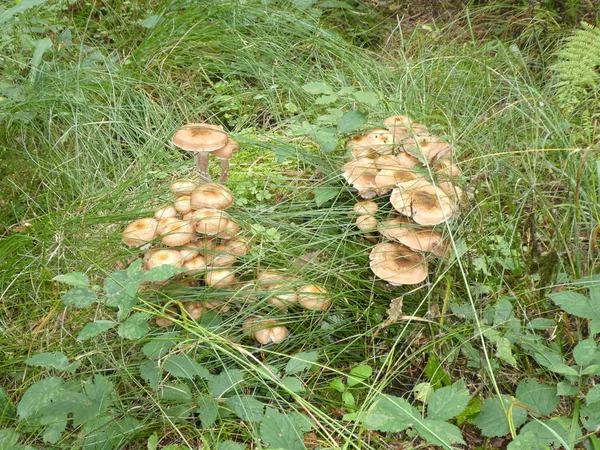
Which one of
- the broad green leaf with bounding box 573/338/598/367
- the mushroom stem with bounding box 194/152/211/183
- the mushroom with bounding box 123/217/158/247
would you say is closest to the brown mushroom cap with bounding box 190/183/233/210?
the mushroom with bounding box 123/217/158/247

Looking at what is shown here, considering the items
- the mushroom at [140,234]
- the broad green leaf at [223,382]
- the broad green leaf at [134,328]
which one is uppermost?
the broad green leaf at [134,328]

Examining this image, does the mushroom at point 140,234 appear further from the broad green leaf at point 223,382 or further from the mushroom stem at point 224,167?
the broad green leaf at point 223,382

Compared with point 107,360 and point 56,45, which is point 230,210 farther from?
point 56,45

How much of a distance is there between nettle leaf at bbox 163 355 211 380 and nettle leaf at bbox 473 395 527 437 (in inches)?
41.5

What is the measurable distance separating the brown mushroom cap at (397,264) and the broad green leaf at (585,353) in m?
0.70

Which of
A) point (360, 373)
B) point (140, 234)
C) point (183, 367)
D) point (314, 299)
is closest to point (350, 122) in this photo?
point (314, 299)

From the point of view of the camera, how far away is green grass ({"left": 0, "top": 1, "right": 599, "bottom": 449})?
2.46 m

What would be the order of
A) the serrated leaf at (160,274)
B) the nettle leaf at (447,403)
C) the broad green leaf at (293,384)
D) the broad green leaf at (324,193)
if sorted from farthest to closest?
the broad green leaf at (324,193)
the broad green leaf at (293,384)
the serrated leaf at (160,274)
the nettle leaf at (447,403)

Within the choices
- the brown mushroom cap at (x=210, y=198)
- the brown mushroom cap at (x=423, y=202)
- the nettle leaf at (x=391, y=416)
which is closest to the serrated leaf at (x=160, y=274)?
the brown mushroom cap at (x=210, y=198)

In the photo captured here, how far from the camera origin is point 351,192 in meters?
3.21

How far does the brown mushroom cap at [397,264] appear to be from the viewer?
2.58m

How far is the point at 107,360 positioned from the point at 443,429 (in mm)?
1388

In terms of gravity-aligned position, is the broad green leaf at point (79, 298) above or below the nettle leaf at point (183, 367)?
above

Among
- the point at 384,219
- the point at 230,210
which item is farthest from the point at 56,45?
the point at 384,219
